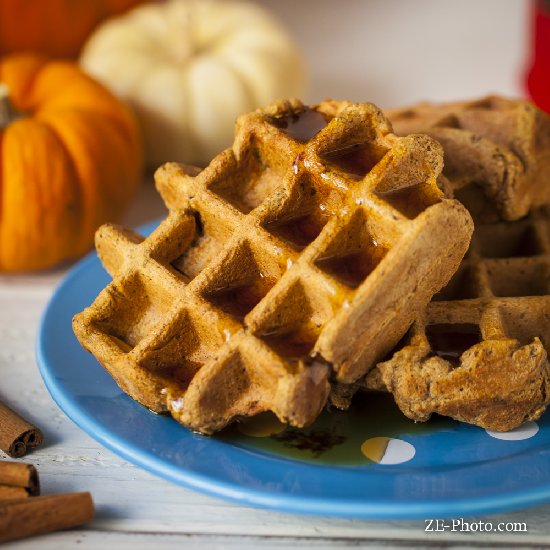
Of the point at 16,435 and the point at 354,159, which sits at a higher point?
the point at 354,159

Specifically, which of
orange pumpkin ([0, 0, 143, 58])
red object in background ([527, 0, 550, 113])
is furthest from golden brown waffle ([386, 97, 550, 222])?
orange pumpkin ([0, 0, 143, 58])

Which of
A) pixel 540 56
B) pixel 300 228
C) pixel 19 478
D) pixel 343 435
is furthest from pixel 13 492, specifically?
pixel 540 56

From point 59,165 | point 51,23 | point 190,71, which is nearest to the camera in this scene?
point 59,165

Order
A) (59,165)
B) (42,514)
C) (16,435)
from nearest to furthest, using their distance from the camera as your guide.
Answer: (42,514), (16,435), (59,165)

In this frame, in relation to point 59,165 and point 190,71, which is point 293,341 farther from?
point 190,71

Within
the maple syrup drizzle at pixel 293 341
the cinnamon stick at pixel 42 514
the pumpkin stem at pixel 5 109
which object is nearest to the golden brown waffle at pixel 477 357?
the maple syrup drizzle at pixel 293 341

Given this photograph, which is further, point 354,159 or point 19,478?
point 354,159
